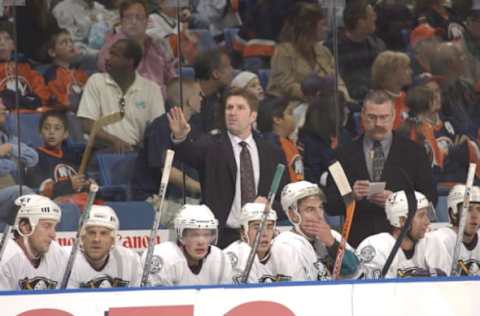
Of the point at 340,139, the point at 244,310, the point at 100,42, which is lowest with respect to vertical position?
the point at 244,310

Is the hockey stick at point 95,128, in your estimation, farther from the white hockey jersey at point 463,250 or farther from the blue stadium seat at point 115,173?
the white hockey jersey at point 463,250

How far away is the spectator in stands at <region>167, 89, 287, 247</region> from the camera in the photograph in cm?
923

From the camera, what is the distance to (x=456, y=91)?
33.4 ft

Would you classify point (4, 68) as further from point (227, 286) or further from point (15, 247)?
point (227, 286)

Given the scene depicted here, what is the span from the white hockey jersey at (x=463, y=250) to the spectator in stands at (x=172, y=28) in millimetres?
1899

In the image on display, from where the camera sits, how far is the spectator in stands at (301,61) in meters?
10.0

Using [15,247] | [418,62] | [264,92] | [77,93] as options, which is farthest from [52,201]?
[418,62]

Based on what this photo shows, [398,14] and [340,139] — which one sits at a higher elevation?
[398,14]

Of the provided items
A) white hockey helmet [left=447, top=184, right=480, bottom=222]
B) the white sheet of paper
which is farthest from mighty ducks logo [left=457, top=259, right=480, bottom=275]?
the white sheet of paper

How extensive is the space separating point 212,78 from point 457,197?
5.52 feet

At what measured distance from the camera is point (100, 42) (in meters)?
9.82

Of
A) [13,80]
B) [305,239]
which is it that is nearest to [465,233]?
[305,239]

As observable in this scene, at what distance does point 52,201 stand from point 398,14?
8.70ft

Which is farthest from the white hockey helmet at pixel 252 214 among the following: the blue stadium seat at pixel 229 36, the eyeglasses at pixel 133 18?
the eyeglasses at pixel 133 18
